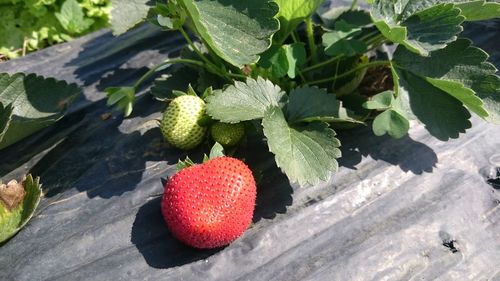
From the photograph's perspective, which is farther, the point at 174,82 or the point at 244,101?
the point at 174,82

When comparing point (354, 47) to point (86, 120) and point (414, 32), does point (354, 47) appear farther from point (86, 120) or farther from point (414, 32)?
point (86, 120)

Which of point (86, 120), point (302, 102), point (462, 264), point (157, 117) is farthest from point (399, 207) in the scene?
point (86, 120)

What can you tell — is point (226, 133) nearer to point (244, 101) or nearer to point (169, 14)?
point (244, 101)

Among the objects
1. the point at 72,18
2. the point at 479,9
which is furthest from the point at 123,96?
the point at 72,18

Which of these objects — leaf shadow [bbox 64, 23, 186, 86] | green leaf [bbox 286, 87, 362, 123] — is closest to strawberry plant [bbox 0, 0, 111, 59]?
leaf shadow [bbox 64, 23, 186, 86]

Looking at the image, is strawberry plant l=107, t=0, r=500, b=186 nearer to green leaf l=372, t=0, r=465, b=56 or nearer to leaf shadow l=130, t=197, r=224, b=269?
green leaf l=372, t=0, r=465, b=56

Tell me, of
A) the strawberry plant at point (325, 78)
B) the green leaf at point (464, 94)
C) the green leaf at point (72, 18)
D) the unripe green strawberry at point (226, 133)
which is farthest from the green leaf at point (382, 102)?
the green leaf at point (72, 18)
